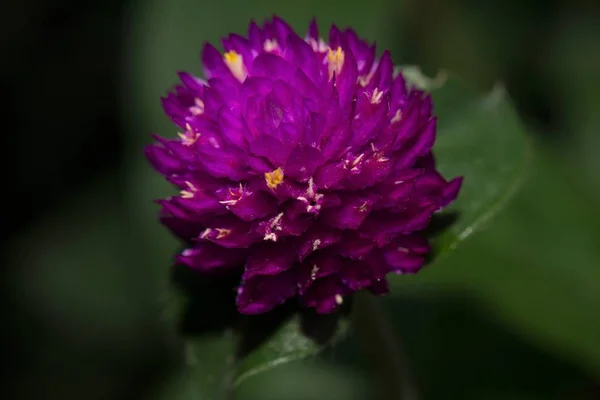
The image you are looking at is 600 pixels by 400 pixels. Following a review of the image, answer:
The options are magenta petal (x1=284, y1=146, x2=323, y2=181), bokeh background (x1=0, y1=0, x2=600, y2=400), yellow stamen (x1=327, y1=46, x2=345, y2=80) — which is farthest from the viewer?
bokeh background (x1=0, y1=0, x2=600, y2=400)

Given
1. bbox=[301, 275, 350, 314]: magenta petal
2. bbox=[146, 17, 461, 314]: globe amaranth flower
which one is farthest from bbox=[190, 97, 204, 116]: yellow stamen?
bbox=[301, 275, 350, 314]: magenta petal

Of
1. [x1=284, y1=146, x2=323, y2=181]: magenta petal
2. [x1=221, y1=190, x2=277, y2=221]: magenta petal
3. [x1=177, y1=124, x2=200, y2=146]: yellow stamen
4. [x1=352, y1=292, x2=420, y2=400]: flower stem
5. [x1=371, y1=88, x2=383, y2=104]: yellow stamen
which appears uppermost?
[x1=371, y1=88, x2=383, y2=104]: yellow stamen

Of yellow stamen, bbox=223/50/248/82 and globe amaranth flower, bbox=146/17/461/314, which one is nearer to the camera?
globe amaranth flower, bbox=146/17/461/314

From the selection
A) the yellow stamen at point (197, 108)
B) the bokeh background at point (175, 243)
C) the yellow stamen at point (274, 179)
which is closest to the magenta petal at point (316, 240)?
the yellow stamen at point (274, 179)

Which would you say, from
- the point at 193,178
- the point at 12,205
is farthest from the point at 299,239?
the point at 12,205

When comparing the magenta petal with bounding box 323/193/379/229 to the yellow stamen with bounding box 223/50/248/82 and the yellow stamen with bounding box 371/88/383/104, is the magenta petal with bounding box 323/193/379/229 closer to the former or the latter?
the yellow stamen with bounding box 371/88/383/104

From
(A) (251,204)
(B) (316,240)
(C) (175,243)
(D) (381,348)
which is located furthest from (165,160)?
(C) (175,243)
